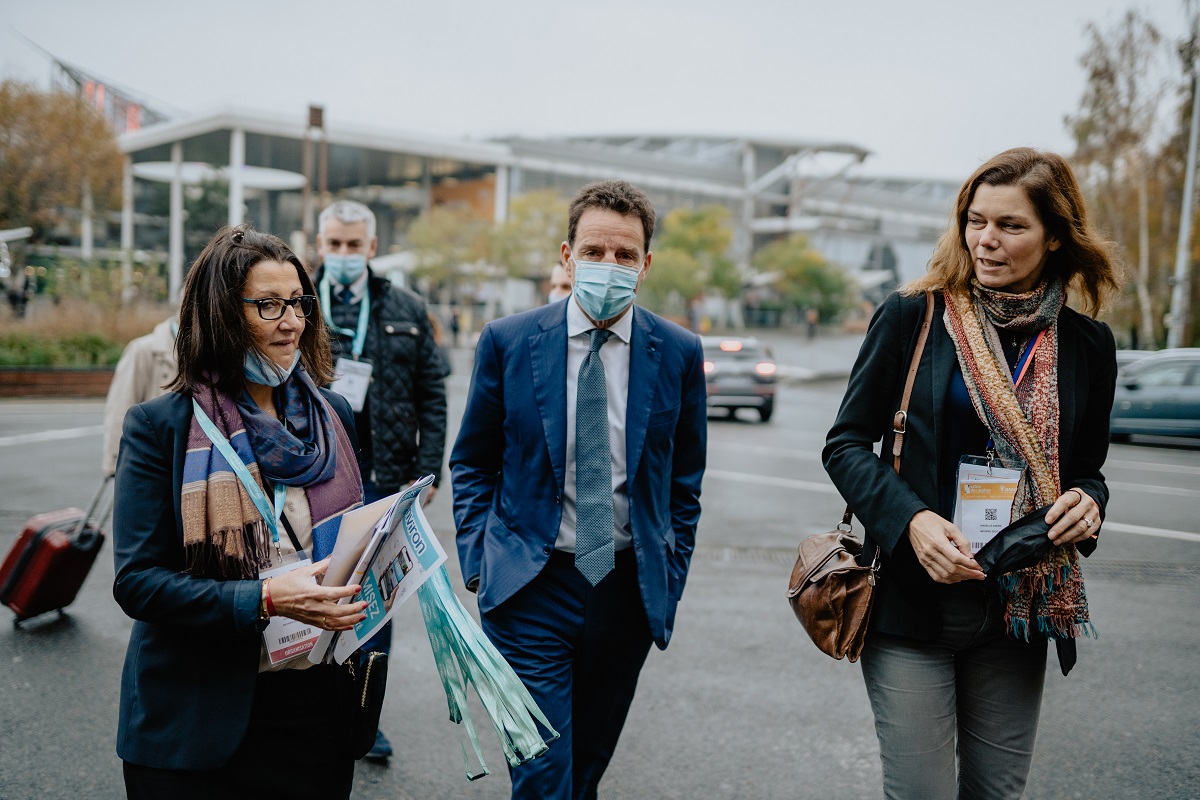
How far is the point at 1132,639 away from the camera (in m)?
5.71

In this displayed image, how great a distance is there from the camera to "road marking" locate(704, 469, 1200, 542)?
28.8 ft

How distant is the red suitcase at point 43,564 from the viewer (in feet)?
17.5

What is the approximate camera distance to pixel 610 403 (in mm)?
2836

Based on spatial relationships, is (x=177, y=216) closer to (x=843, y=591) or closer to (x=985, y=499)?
(x=843, y=591)

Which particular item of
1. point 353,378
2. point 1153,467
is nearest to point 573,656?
point 353,378

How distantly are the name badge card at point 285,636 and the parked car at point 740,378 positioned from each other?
51.3ft

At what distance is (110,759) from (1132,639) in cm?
544

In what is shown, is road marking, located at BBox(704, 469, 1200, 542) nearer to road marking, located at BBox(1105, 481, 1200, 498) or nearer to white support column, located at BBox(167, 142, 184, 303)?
road marking, located at BBox(1105, 481, 1200, 498)

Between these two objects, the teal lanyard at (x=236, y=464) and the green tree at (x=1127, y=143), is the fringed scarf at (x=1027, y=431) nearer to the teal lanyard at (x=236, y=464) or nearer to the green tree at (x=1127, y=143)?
the teal lanyard at (x=236, y=464)

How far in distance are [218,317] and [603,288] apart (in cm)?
109

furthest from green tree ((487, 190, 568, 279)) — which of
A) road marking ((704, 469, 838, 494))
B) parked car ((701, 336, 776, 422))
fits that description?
road marking ((704, 469, 838, 494))

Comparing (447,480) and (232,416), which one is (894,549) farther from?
(447,480)

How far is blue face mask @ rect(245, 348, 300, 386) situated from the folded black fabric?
1749 mm

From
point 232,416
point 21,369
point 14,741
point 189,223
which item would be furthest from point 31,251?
point 232,416
